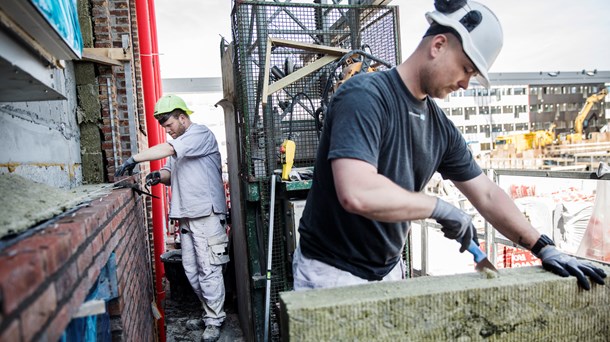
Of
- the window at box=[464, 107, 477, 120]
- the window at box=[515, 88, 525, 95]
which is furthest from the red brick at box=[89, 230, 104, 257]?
the window at box=[515, 88, 525, 95]

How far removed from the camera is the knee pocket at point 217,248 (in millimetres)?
4459

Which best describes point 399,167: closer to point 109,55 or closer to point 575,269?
point 575,269

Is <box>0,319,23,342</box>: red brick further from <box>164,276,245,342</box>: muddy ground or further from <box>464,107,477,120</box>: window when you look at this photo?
<box>464,107,477,120</box>: window

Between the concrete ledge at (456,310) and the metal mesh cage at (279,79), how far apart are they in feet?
8.45

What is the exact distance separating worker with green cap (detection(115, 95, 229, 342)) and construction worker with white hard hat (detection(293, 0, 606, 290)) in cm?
259

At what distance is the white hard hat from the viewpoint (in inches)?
64.8

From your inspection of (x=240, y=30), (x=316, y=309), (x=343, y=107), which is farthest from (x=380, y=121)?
(x=240, y=30)

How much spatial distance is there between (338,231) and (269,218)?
81.8 inches

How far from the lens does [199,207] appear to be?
4.38m

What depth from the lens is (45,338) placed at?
2.92ft

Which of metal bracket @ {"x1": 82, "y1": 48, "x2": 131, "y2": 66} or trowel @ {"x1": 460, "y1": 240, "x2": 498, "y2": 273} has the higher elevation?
metal bracket @ {"x1": 82, "y1": 48, "x2": 131, "y2": 66}

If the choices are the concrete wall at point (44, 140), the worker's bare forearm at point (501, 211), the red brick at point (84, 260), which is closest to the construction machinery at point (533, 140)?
the worker's bare forearm at point (501, 211)

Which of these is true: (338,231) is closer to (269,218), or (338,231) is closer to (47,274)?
(47,274)

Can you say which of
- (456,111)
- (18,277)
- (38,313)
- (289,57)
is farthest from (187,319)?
(456,111)
